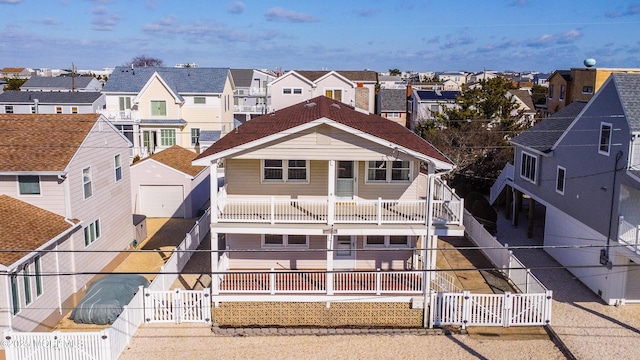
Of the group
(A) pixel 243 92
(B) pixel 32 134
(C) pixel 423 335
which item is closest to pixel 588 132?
(C) pixel 423 335

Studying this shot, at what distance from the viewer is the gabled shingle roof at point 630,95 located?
19156mm

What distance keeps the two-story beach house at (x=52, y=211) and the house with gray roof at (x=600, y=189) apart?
657 inches

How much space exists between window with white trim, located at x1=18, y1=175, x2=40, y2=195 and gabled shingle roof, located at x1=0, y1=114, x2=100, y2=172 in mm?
462

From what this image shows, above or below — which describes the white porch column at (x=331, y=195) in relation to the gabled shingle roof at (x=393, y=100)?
below

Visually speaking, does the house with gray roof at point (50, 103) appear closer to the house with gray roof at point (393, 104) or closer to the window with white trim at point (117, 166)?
the house with gray roof at point (393, 104)

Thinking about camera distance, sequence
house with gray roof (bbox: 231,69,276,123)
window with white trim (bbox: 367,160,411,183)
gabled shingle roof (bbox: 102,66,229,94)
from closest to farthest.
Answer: window with white trim (bbox: 367,160,411,183)
gabled shingle roof (bbox: 102,66,229,94)
house with gray roof (bbox: 231,69,276,123)

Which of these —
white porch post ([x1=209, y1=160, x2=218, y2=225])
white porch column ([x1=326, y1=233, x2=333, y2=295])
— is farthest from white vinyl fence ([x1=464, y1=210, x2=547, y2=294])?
white porch post ([x1=209, y1=160, x2=218, y2=225])

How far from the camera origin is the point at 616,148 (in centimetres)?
2008

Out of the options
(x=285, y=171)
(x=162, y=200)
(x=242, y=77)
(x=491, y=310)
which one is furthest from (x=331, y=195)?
(x=242, y=77)

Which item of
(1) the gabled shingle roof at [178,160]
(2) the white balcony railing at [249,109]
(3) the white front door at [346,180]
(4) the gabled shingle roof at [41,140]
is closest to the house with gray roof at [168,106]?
(2) the white balcony railing at [249,109]

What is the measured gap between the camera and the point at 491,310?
1823cm

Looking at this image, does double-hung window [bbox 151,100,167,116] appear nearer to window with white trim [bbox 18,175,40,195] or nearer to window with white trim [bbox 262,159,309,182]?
window with white trim [bbox 18,175,40,195]

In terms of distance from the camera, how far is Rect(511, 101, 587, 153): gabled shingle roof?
2645 centimetres

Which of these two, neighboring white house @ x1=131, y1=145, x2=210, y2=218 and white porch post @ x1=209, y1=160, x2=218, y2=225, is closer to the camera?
white porch post @ x1=209, y1=160, x2=218, y2=225
